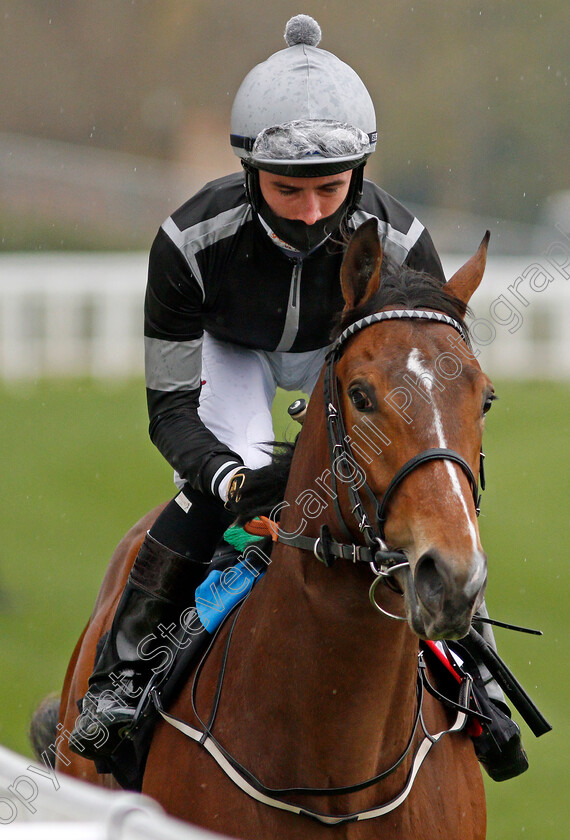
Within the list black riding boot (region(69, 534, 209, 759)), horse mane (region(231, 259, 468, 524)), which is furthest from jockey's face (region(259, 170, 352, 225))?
black riding boot (region(69, 534, 209, 759))

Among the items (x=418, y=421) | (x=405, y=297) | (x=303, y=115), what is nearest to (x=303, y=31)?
(x=303, y=115)

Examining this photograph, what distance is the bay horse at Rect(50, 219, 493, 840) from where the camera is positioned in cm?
261

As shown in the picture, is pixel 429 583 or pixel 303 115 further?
pixel 303 115

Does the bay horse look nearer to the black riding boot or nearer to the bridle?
the bridle

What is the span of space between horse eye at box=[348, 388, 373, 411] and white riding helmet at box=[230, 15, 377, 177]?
0.79m

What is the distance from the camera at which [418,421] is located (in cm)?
264

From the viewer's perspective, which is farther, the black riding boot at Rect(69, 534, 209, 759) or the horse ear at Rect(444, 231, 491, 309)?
the black riding boot at Rect(69, 534, 209, 759)

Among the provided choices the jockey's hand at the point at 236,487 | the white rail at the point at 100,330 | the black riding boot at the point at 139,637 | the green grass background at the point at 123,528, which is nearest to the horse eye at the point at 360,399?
the jockey's hand at the point at 236,487

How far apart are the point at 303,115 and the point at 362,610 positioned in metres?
1.45

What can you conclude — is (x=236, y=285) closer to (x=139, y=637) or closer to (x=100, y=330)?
(x=139, y=637)

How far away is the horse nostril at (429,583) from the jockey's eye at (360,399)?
0.42m

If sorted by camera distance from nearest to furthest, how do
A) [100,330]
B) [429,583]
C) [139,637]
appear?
[429,583] → [139,637] → [100,330]

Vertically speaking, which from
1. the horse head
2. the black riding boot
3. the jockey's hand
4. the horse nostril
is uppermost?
the horse head

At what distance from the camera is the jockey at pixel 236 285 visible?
3412mm
